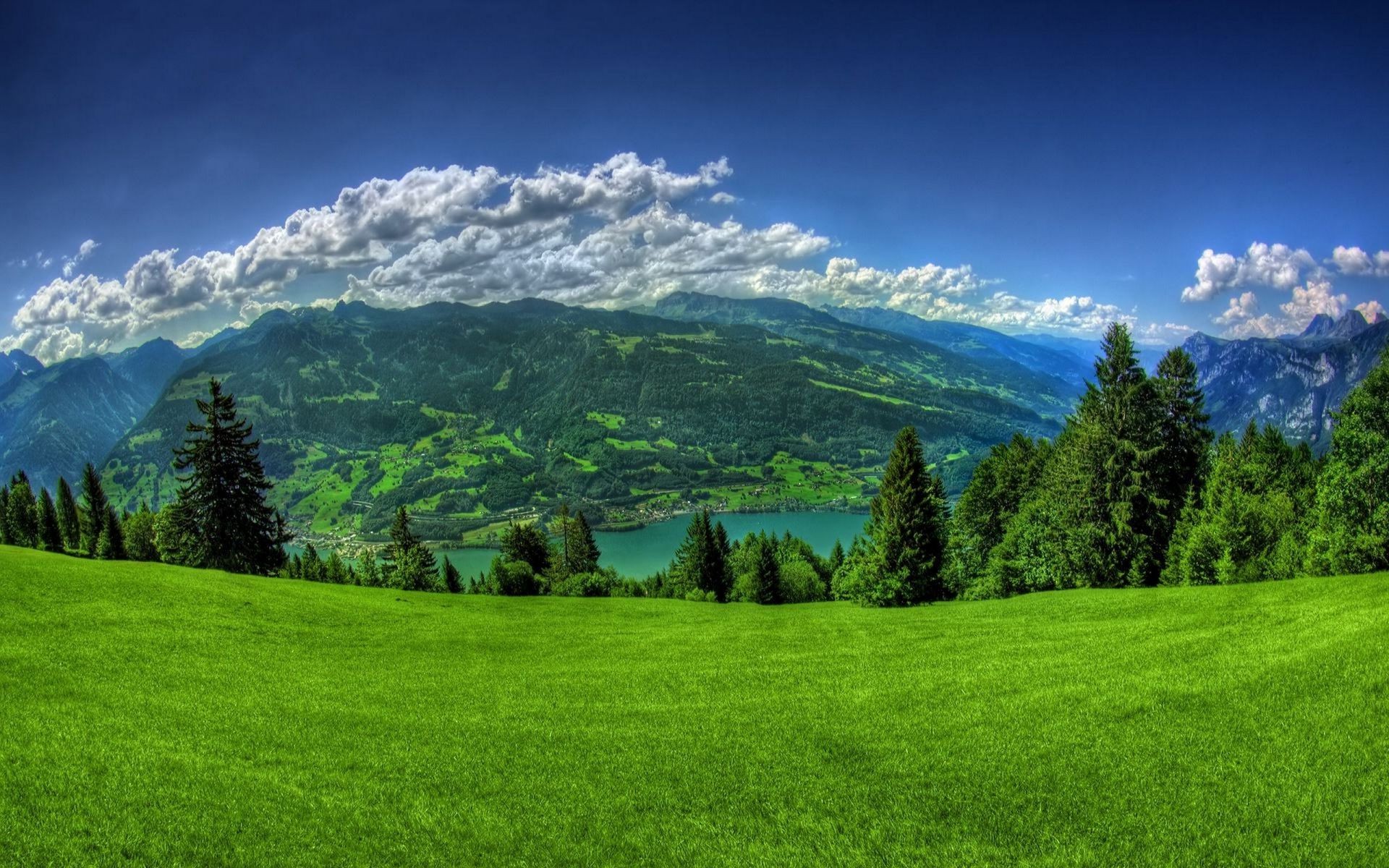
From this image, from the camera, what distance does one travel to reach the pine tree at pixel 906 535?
135 ft

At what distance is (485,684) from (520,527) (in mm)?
59769

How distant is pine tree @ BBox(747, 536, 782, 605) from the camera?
66.2 m

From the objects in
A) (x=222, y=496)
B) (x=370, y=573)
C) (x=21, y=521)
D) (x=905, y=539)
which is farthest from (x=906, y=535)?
(x=21, y=521)

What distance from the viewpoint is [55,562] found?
93.0ft

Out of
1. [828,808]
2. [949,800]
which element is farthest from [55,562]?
[949,800]

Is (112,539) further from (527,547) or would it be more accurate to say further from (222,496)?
(527,547)

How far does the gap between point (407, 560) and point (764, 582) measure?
3658 cm

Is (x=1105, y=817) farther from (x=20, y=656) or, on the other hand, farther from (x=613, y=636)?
(x=20, y=656)

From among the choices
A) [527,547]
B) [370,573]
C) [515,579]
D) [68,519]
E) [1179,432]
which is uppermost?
[1179,432]

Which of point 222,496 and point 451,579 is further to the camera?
point 451,579

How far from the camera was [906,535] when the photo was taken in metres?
41.8

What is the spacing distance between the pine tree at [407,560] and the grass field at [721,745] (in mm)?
40440

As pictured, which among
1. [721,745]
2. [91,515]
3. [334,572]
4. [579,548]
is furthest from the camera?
[334,572]

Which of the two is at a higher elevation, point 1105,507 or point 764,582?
point 1105,507
